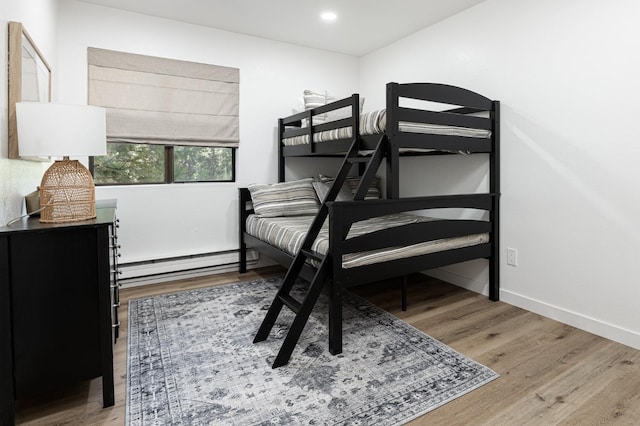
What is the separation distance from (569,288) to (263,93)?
10.0 feet

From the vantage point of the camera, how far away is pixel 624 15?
205 cm

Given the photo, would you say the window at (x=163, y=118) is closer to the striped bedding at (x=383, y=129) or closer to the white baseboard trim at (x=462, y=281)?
the striped bedding at (x=383, y=129)

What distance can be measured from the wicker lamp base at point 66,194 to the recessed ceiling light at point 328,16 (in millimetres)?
2276

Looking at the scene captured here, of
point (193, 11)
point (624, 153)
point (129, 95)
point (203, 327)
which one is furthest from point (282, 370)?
point (193, 11)

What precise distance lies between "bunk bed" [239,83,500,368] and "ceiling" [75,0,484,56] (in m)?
0.80

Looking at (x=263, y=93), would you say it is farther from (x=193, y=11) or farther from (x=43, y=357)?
(x=43, y=357)

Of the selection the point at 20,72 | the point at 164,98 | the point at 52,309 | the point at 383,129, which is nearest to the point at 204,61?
the point at 164,98

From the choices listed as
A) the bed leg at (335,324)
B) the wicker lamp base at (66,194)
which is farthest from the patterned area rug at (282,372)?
Answer: the wicker lamp base at (66,194)

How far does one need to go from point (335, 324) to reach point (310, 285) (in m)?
0.25

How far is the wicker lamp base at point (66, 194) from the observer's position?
1602 mm

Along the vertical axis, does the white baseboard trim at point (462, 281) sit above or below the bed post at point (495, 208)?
below

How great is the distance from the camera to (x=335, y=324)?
200 centimetres

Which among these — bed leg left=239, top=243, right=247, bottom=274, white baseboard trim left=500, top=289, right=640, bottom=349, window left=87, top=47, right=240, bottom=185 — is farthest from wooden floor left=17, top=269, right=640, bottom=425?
window left=87, top=47, right=240, bottom=185

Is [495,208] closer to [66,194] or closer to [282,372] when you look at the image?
[282,372]
